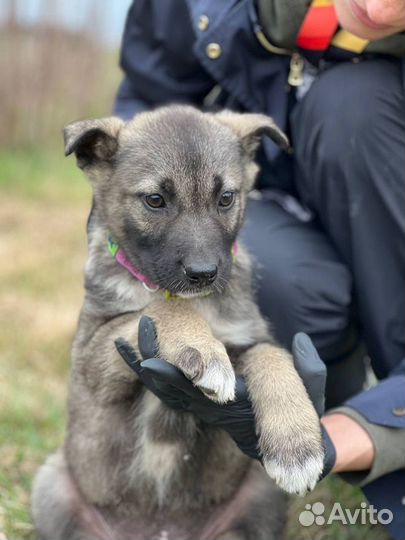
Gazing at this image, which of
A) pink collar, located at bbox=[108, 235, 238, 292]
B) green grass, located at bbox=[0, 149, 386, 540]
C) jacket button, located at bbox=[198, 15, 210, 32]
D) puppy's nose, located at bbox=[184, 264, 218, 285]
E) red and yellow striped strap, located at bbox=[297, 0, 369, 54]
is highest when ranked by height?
red and yellow striped strap, located at bbox=[297, 0, 369, 54]

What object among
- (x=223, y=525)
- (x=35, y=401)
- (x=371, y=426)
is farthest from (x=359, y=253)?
(x=35, y=401)

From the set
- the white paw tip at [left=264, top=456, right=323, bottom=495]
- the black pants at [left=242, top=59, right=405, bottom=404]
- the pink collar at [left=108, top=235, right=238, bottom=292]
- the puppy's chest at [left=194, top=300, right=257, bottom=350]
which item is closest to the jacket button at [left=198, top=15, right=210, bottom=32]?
the black pants at [left=242, top=59, right=405, bottom=404]

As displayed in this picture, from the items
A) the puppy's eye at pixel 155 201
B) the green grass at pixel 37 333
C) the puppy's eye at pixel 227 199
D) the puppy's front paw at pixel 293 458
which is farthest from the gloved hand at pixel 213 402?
the green grass at pixel 37 333

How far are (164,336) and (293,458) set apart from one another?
674 millimetres

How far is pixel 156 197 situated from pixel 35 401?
215 centimetres

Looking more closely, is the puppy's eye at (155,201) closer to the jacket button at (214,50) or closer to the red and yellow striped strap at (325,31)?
the jacket button at (214,50)

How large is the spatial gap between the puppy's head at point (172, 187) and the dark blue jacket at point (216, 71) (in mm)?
625

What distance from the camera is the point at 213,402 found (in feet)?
10.5

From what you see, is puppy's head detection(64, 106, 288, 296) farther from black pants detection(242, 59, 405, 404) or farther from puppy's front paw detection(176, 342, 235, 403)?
black pants detection(242, 59, 405, 404)

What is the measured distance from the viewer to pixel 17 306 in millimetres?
6441

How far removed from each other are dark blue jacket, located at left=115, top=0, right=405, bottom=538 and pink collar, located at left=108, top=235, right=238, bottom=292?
3.25 ft

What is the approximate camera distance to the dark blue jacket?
3760mm

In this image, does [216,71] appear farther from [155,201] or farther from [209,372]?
[209,372]

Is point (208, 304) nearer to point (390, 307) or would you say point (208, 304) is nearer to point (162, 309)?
point (162, 309)
